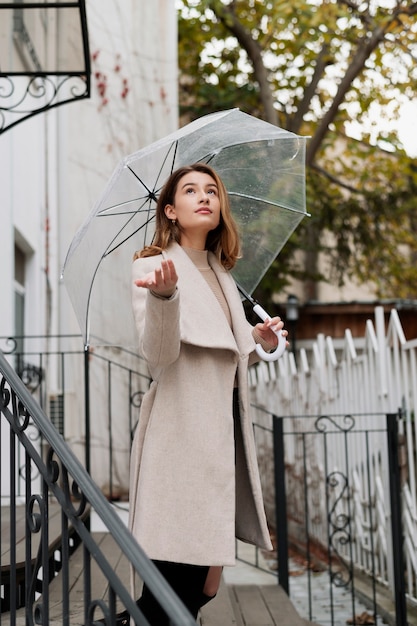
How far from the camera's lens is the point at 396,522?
5.04m

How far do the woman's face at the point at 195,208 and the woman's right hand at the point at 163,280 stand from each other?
1.52 feet

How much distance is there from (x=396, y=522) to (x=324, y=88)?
33.6ft

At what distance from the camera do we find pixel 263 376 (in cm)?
1055

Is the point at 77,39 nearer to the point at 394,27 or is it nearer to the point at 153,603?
the point at 153,603

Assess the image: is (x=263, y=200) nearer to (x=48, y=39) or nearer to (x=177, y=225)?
(x=177, y=225)

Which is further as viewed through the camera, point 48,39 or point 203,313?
point 48,39

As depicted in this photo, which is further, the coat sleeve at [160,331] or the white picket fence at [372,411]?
the white picket fence at [372,411]

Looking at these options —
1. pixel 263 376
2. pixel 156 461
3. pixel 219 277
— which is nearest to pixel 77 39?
pixel 219 277

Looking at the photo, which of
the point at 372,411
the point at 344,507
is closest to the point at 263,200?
the point at 372,411

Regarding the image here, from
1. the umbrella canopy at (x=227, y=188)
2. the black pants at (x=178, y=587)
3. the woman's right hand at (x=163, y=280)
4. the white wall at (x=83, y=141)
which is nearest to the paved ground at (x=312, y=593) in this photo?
the white wall at (x=83, y=141)

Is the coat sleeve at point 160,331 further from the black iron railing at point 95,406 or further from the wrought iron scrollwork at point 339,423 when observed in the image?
the black iron railing at point 95,406

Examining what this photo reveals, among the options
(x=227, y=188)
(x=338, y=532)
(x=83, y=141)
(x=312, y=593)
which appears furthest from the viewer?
(x=83, y=141)

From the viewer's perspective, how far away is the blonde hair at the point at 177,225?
3014mm

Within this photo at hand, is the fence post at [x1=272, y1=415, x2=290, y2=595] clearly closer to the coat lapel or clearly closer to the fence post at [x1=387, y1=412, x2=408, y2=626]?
the fence post at [x1=387, y1=412, x2=408, y2=626]
